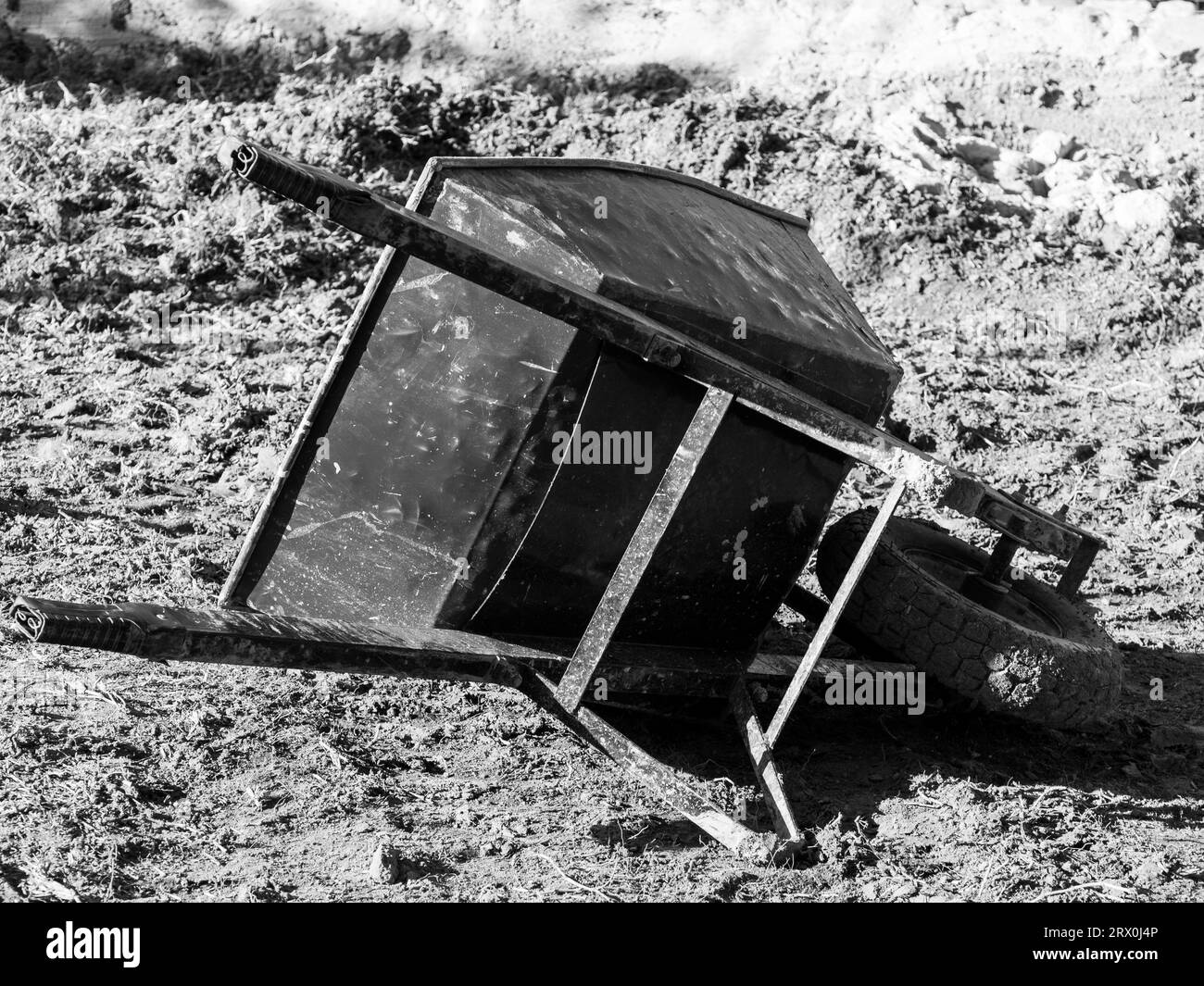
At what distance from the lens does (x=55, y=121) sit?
8734mm

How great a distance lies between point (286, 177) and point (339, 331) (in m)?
4.29

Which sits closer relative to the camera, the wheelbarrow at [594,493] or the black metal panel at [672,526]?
the wheelbarrow at [594,493]

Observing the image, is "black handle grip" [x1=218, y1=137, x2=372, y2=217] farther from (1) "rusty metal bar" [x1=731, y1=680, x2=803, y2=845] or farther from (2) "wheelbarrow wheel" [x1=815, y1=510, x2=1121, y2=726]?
(2) "wheelbarrow wheel" [x1=815, y1=510, x2=1121, y2=726]

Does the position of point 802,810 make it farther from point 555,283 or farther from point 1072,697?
point 555,283

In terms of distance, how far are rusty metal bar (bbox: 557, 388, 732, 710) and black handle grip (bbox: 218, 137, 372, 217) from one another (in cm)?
113

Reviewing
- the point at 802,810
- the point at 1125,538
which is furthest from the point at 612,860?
the point at 1125,538

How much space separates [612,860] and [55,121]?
7.00 m

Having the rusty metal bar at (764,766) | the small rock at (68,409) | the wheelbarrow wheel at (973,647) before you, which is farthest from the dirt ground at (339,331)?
the wheelbarrow wheel at (973,647)

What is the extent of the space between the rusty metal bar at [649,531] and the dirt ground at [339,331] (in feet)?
1.59

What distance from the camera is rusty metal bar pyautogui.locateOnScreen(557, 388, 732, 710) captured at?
3.70 metres

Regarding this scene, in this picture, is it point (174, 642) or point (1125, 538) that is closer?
point (174, 642)

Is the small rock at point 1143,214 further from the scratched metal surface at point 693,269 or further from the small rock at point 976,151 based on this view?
the scratched metal surface at point 693,269

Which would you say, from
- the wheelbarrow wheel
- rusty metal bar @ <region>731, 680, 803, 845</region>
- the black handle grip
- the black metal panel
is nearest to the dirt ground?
rusty metal bar @ <region>731, 680, 803, 845</region>

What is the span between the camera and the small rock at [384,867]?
334 cm
